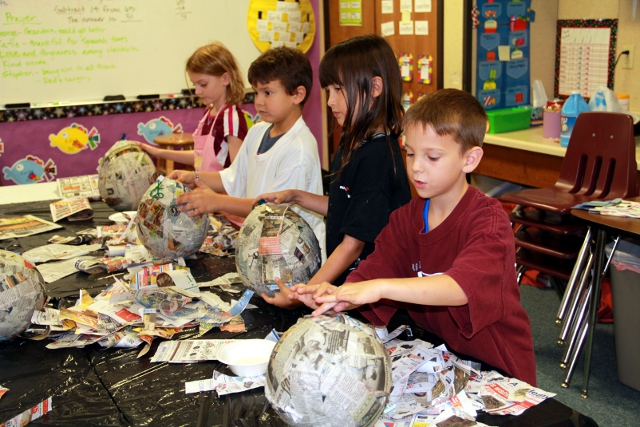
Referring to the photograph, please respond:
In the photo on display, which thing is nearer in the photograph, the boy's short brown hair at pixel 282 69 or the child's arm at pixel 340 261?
the child's arm at pixel 340 261

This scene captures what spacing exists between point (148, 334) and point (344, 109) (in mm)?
911

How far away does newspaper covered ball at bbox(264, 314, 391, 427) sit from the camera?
1.31 metres

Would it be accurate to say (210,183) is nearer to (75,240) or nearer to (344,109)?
(75,240)

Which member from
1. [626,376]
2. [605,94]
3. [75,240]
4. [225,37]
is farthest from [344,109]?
[225,37]

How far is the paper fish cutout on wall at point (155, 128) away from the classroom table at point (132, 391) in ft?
13.5

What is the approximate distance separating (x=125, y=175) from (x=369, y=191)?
1571mm


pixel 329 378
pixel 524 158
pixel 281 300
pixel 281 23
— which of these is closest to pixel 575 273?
pixel 524 158

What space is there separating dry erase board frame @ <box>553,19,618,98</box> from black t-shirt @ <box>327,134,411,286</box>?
2.95 meters

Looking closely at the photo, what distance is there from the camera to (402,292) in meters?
1.47

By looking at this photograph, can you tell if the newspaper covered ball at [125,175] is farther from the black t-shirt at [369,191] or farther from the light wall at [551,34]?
the light wall at [551,34]

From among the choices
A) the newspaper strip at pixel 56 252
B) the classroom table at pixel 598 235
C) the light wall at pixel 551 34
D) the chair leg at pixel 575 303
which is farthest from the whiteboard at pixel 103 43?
the classroom table at pixel 598 235

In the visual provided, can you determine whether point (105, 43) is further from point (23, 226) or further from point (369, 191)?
point (369, 191)

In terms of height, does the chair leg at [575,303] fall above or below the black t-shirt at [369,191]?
below

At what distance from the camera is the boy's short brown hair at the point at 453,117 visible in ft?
5.37
